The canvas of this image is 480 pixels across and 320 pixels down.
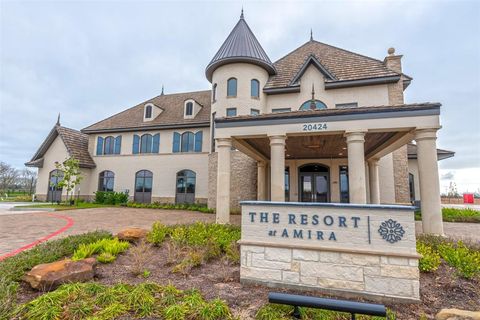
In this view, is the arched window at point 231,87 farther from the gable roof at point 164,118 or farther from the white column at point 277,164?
the white column at point 277,164

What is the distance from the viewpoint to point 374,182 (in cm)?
1598

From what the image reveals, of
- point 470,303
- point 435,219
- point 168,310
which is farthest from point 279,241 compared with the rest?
point 435,219

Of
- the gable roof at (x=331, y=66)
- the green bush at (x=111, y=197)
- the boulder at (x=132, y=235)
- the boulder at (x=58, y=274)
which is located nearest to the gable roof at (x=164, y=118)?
the green bush at (x=111, y=197)

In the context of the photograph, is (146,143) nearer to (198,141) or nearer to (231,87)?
(198,141)

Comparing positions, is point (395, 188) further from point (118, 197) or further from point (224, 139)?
point (118, 197)

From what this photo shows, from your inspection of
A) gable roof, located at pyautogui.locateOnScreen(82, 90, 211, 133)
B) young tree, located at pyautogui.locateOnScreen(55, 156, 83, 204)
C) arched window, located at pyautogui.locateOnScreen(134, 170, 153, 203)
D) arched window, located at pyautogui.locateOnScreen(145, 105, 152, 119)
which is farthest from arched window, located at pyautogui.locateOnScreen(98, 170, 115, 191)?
arched window, located at pyautogui.locateOnScreen(145, 105, 152, 119)

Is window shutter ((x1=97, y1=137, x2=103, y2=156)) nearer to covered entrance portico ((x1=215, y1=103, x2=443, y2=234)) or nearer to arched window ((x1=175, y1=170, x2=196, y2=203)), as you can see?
arched window ((x1=175, y1=170, x2=196, y2=203))

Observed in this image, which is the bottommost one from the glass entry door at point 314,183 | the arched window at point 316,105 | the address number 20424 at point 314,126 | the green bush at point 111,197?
the green bush at point 111,197

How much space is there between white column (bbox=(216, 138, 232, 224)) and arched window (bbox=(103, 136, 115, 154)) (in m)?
20.3

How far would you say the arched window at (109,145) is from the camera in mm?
26234

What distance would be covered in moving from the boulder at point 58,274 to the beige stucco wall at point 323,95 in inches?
647

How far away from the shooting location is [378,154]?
14.5 m

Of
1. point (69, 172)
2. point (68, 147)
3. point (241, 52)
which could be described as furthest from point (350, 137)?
point (68, 147)

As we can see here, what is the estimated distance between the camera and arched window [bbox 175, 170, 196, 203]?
23188 millimetres
